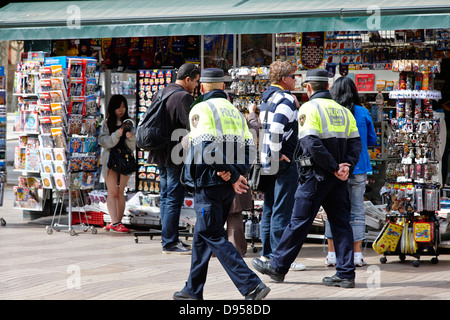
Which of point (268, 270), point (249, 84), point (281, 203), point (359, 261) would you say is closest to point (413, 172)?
point (359, 261)

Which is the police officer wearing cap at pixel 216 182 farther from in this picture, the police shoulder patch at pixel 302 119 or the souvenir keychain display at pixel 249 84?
the souvenir keychain display at pixel 249 84

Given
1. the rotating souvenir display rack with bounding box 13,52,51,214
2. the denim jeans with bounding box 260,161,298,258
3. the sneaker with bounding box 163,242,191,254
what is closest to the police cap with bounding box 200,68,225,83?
the denim jeans with bounding box 260,161,298,258

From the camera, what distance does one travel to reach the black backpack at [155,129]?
7922mm

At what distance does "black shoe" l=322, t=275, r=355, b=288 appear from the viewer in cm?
639

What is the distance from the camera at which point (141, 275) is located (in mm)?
6973

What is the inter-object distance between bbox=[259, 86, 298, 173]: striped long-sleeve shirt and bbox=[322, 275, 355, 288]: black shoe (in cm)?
127

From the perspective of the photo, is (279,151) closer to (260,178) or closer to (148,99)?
(260,178)

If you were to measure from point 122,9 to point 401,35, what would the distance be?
12.2 feet

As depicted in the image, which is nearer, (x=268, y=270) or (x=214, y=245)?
(x=214, y=245)

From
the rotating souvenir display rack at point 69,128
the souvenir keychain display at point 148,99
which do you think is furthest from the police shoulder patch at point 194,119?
the souvenir keychain display at point 148,99

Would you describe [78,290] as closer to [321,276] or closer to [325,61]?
[321,276]

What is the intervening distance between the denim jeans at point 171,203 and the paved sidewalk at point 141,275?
0.22m

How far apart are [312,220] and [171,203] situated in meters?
2.18

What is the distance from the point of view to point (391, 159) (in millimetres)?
9516
